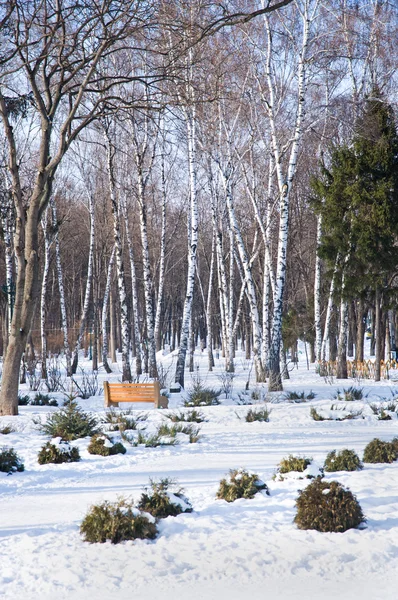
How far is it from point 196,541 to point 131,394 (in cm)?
730

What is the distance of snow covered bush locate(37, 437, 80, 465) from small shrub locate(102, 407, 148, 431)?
1.63 m

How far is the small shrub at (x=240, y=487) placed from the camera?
604 centimetres

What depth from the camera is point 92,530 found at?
488 cm

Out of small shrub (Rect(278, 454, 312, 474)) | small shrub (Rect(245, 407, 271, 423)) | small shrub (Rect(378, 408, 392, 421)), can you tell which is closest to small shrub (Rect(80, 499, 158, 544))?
small shrub (Rect(278, 454, 312, 474))

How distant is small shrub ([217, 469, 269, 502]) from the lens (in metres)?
6.04

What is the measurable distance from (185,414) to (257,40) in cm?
1034

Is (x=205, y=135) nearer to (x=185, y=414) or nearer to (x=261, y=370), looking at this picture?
(x=261, y=370)

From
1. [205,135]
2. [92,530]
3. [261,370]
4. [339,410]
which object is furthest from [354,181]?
[92,530]

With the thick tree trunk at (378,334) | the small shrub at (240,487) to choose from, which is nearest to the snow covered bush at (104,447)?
the small shrub at (240,487)

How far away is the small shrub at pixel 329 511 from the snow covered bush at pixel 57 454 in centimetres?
359

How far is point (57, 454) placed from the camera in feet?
25.6

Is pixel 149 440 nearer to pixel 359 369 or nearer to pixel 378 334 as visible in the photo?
pixel 378 334

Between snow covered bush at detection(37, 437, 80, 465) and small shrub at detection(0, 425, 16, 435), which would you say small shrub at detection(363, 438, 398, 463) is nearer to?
snow covered bush at detection(37, 437, 80, 465)

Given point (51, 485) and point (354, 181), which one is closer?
point (51, 485)
